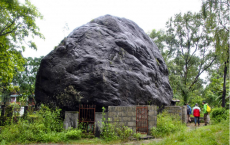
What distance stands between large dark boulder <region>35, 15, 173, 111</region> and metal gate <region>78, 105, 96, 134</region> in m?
0.43

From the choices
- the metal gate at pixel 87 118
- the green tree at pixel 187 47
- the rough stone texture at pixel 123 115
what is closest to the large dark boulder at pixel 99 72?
the metal gate at pixel 87 118

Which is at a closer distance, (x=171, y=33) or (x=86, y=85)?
(x=86, y=85)

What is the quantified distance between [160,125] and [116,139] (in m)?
2.74

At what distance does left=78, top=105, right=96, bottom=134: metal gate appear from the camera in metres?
9.31

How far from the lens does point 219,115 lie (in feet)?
41.8

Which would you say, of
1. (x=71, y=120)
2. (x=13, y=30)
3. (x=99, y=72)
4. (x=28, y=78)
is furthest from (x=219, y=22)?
(x=28, y=78)

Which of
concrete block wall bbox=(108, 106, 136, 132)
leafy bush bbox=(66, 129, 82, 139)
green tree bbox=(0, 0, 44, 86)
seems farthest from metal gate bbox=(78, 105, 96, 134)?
green tree bbox=(0, 0, 44, 86)

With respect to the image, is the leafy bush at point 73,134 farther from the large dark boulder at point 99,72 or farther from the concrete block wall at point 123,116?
the large dark boulder at point 99,72

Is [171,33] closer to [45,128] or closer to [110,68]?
[110,68]

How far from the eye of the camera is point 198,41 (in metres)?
28.4

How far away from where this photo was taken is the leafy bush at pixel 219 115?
40.6ft

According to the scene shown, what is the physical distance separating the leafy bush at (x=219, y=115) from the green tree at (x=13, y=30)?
14.8 m

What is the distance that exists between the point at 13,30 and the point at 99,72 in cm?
900

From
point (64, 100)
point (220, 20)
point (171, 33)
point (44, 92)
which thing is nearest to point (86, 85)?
point (64, 100)
